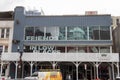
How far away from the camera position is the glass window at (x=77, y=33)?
43.0 metres

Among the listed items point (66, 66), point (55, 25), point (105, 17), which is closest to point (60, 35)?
point (55, 25)

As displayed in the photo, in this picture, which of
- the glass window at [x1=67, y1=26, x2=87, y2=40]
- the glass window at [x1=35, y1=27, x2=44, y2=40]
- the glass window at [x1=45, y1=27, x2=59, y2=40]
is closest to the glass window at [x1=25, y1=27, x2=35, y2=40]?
the glass window at [x1=35, y1=27, x2=44, y2=40]

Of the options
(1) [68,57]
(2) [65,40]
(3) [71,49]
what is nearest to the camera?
(1) [68,57]

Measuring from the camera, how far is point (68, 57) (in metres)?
39.8

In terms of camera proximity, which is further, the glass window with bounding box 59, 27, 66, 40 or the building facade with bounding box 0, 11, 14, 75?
the building facade with bounding box 0, 11, 14, 75

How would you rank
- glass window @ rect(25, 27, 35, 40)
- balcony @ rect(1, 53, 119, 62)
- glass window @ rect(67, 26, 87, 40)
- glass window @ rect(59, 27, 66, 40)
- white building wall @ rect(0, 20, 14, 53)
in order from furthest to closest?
white building wall @ rect(0, 20, 14, 53)
glass window @ rect(25, 27, 35, 40)
glass window @ rect(59, 27, 66, 40)
glass window @ rect(67, 26, 87, 40)
balcony @ rect(1, 53, 119, 62)

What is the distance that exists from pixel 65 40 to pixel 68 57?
4.03 m

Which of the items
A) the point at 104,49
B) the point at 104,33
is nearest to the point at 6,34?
the point at 104,33

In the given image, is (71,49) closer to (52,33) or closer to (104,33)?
(52,33)

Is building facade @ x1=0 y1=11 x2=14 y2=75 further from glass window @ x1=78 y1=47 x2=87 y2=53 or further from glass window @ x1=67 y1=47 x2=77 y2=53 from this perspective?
glass window @ x1=78 y1=47 x2=87 y2=53

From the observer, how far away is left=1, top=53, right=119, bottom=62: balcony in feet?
130

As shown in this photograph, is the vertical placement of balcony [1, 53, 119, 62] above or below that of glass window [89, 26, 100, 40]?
below

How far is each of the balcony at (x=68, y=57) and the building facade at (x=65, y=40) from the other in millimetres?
1270

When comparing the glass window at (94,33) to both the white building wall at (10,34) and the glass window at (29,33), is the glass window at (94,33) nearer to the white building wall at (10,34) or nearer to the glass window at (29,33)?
the glass window at (29,33)
